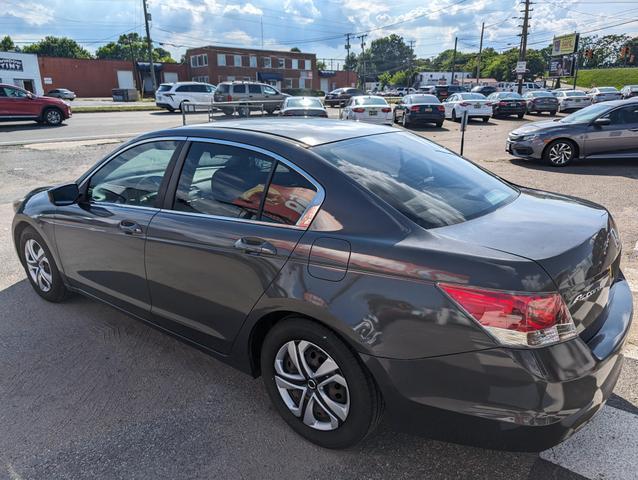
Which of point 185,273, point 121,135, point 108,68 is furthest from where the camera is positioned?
point 108,68

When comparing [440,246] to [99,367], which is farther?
[99,367]

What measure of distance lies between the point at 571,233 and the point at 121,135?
17442 mm

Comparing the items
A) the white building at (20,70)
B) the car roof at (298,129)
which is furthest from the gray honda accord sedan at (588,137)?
the white building at (20,70)

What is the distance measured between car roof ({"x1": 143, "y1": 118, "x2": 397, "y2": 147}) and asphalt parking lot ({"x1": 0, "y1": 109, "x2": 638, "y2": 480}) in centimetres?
159

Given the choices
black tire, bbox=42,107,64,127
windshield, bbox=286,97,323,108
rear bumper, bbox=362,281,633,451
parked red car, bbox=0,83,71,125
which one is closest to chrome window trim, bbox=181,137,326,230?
rear bumper, bbox=362,281,633,451

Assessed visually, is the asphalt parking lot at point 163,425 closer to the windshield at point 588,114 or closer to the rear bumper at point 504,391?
the rear bumper at point 504,391

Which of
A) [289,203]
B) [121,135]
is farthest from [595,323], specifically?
[121,135]

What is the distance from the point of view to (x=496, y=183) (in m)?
3.14

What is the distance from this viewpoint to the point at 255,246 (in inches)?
99.1

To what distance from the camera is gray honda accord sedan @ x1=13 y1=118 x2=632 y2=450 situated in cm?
193

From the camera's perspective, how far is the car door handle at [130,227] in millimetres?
3115

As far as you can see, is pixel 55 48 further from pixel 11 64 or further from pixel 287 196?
pixel 287 196

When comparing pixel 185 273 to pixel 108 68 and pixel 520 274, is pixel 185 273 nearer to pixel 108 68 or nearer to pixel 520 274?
pixel 520 274

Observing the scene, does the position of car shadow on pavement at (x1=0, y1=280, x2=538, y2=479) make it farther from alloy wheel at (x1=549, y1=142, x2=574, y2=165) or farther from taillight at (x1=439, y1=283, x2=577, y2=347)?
alloy wheel at (x1=549, y1=142, x2=574, y2=165)
